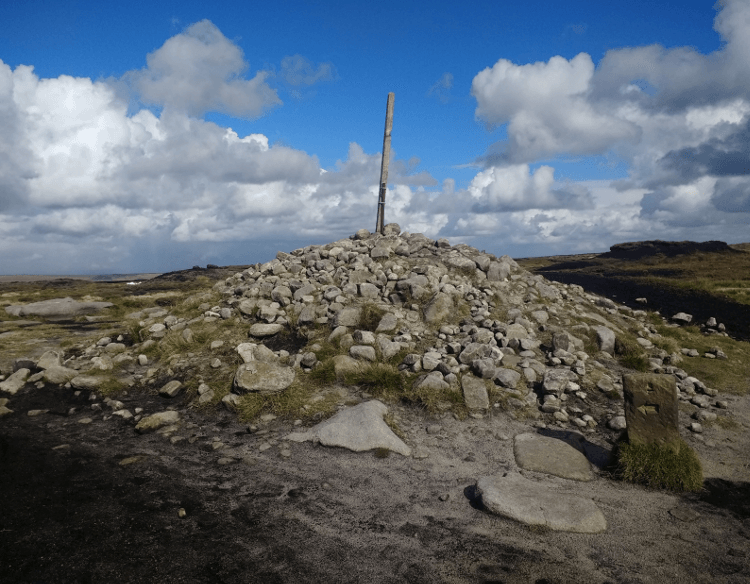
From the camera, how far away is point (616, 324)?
15906mm

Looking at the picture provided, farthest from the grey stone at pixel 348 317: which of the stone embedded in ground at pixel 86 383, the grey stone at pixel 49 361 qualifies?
the grey stone at pixel 49 361

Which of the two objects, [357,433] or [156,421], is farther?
[156,421]

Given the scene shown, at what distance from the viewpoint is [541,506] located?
19.9 feet

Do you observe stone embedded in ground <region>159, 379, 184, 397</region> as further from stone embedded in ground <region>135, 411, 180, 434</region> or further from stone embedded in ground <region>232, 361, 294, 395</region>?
stone embedded in ground <region>232, 361, 294, 395</region>

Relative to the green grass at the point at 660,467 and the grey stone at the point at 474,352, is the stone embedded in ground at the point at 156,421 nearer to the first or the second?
the grey stone at the point at 474,352

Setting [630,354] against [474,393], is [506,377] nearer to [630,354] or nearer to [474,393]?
[474,393]

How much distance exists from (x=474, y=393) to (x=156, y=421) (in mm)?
7272

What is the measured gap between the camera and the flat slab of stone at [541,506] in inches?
228

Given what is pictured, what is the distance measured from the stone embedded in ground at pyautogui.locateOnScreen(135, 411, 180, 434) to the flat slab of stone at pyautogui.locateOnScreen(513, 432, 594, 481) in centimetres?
749

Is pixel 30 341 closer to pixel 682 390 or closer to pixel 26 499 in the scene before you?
pixel 26 499

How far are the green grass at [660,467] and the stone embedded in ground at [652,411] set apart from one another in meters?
0.15

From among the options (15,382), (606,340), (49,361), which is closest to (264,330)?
(49,361)

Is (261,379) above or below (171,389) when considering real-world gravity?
above

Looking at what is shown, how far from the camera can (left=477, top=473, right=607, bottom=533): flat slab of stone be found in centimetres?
579
